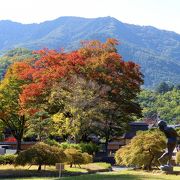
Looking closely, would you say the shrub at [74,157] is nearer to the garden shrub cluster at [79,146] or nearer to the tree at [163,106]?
the garden shrub cluster at [79,146]

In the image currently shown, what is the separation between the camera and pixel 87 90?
3941 centimetres

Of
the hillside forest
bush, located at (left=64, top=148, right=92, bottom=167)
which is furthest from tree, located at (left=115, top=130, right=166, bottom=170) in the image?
the hillside forest

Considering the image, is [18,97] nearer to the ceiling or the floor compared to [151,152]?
nearer to the ceiling

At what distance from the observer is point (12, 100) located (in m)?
41.4

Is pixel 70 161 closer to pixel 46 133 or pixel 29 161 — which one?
pixel 29 161

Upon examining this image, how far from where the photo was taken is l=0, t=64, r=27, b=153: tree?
40.8 m

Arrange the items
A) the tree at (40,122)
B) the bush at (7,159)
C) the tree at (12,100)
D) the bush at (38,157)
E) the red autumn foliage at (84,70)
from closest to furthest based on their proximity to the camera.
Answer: the bush at (38,157)
the bush at (7,159)
the red autumn foliage at (84,70)
the tree at (12,100)
the tree at (40,122)

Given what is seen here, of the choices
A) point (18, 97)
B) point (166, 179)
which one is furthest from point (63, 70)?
point (166, 179)

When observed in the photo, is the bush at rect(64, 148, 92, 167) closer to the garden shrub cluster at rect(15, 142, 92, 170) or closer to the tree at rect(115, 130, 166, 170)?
the garden shrub cluster at rect(15, 142, 92, 170)

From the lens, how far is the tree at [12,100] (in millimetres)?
40812

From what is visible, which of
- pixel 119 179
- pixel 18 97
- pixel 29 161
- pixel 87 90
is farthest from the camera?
pixel 18 97

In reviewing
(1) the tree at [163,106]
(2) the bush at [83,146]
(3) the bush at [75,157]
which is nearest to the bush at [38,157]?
(3) the bush at [75,157]

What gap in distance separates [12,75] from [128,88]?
1169cm

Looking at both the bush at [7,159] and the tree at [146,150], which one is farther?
the bush at [7,159]
